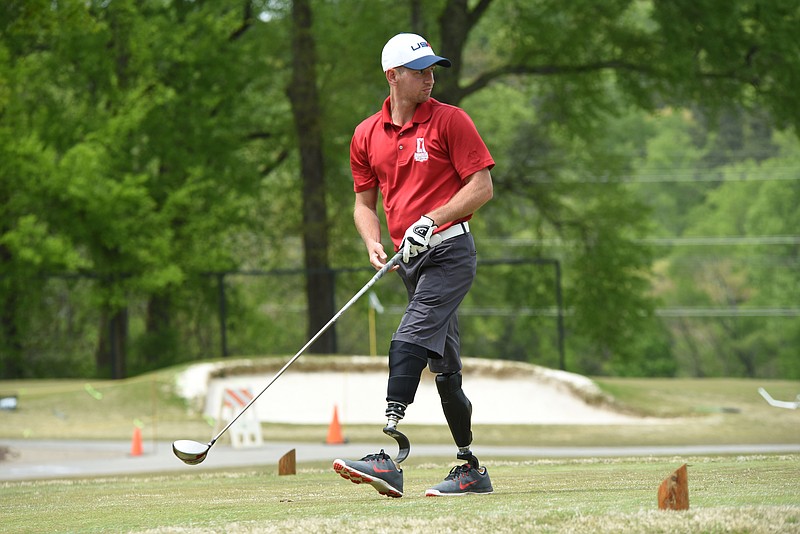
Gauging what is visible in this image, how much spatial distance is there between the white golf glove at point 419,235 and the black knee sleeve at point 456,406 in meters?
0.74

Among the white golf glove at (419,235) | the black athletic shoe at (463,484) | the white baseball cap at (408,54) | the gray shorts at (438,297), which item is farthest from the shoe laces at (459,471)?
the white baseball cap at (408,54)

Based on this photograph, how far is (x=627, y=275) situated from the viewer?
30.9 metres

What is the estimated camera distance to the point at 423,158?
6.09m

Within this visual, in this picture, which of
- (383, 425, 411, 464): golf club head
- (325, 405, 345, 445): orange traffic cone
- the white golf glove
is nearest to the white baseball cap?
the white golf glove

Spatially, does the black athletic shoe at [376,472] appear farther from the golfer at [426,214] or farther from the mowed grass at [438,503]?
the mowed grass at [438,503]

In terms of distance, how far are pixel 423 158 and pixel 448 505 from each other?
172 cm

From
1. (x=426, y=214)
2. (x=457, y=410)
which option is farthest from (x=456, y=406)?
(x=426, y=214)

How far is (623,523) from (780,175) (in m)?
62.2

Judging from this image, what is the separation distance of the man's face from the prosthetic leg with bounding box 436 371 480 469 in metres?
1.41

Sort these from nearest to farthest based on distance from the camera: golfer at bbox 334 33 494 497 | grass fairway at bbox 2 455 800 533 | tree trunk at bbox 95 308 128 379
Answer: grass fairway at bbox 2 455 800 533, golfer at bbox 334 33 494 497, tree trunk at bbox 95 308 128 379

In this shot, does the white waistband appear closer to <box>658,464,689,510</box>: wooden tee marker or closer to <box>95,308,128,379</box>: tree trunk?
<box>658,464,689,510</box>: wooden tee marker

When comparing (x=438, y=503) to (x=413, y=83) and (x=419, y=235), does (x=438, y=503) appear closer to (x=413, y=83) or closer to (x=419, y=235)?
(x=419, y=235)

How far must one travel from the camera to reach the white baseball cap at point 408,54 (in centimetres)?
606

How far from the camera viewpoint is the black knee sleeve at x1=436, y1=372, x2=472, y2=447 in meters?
6.30
